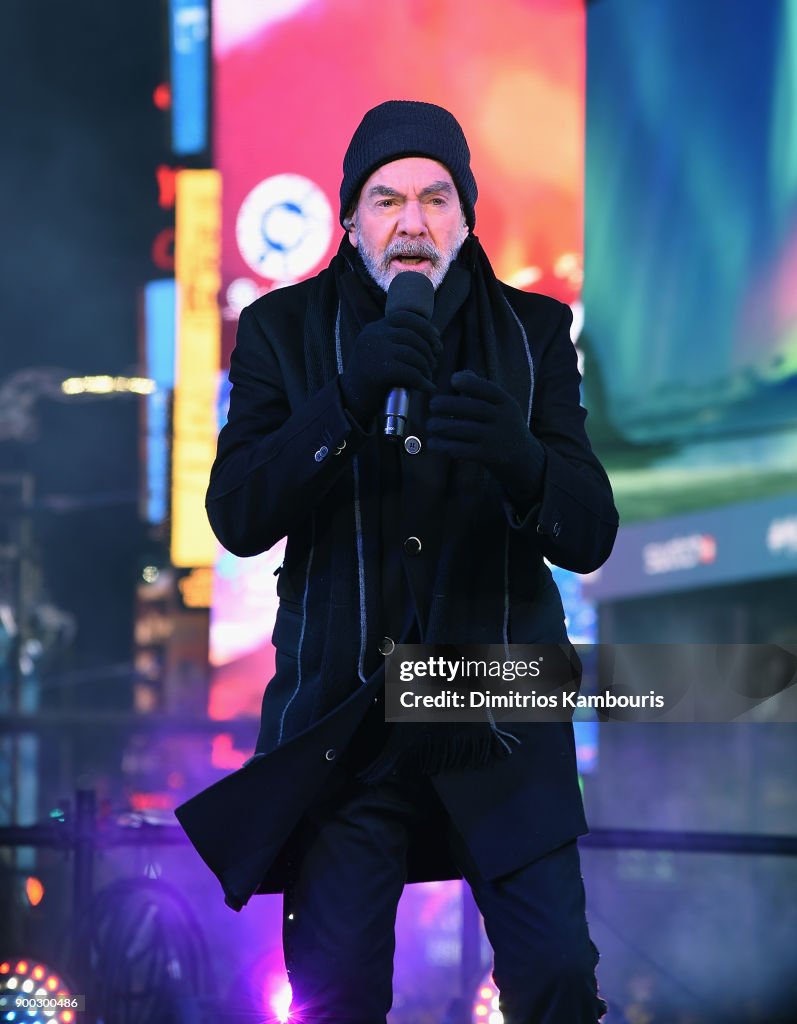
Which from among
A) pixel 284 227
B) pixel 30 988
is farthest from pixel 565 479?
pixel 284 227

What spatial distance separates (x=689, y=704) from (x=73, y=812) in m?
1.22

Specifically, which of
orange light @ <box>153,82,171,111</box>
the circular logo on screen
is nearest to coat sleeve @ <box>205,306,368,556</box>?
the circular logo on screen

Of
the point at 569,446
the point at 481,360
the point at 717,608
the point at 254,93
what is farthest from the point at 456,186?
the point at 717,608

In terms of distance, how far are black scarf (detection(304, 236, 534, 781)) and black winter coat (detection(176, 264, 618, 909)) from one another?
0.01 metres

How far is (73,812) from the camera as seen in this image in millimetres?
2652

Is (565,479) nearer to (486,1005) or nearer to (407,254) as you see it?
(407,254)

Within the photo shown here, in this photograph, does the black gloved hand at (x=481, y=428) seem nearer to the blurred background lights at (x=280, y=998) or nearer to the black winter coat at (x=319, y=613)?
the black winter coat at (x=319, y=613)

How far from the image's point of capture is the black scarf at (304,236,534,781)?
1555 mm

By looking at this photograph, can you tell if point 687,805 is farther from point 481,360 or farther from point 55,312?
point 481,360

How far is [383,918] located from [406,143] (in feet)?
3.04

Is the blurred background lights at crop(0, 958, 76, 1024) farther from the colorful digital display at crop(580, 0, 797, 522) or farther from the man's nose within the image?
the colorful digital display at crop(580, 0, 797, 522)

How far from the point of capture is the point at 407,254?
1642 mm

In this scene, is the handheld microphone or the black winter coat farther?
the black winter coat

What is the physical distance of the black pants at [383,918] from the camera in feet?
4.87
